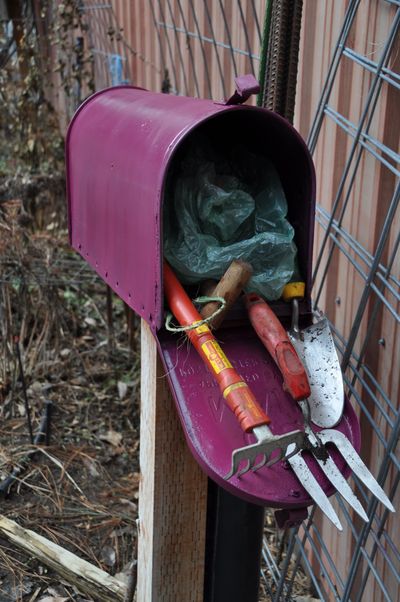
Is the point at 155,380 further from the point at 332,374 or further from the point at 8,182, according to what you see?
the point at 8,182

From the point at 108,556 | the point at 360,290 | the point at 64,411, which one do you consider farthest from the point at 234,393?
the point at 64,411

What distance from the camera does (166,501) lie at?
6.01 ft

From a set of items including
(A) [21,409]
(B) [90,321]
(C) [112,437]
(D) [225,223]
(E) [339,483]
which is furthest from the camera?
(B) [90,321]

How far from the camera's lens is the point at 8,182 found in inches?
209

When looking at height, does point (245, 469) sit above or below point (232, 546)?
above

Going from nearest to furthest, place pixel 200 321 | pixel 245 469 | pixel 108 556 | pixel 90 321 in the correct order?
pixel 245 469 < pixel 200 321 < pixel 108 556 < pixel 90 321

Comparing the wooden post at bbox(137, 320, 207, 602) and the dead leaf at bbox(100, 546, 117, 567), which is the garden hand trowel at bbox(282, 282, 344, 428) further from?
the dead leaf at bbox(100, 546, 117, 567)

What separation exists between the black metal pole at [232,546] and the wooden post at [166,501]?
1.4 inches

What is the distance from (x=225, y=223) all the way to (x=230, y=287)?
0.20 m

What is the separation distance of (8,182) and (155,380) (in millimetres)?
3974

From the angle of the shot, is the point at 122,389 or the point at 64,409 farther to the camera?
the point at 122,389

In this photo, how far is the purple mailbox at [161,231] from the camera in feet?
4.56

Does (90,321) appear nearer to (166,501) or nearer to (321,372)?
(166,501)

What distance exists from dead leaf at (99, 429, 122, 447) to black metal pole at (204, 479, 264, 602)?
193 cm
